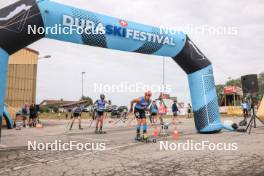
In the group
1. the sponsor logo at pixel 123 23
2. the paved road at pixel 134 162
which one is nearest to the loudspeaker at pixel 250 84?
the paved road at pixel 134 162

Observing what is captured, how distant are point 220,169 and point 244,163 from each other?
74cm

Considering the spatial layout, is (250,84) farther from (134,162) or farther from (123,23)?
(134,162)

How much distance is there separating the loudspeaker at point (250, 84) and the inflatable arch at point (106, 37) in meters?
1.44

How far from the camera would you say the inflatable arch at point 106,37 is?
739 centimetres

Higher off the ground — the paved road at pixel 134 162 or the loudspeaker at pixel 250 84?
the loudspeaker at pixel 250 84

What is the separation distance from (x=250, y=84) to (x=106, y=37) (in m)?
6.02

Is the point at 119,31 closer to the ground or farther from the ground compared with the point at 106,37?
farther from the ground

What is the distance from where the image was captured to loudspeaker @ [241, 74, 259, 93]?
11422 mm

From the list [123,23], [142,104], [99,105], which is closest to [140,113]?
[142,104]

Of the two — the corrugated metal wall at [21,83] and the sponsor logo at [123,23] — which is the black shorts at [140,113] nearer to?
the sponsor logo at [123,23]

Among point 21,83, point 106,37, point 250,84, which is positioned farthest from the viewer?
point 21,83

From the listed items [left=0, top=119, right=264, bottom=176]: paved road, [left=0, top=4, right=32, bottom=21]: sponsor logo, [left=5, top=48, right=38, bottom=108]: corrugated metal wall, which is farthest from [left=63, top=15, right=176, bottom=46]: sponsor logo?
[left=5, top=48, right=38, bottom=108]: corrugated metal wall

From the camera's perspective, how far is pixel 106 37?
8.96 meters

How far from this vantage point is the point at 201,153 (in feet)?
22.2
